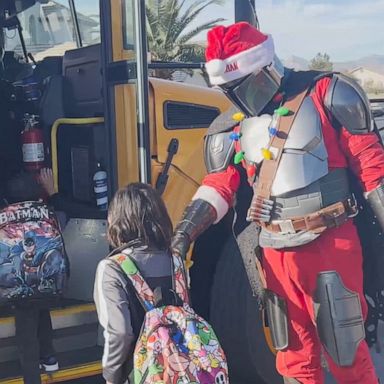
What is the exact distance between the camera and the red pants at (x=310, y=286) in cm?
299

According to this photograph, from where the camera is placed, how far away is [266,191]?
9.91 feet

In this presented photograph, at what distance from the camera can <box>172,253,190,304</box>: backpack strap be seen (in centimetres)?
257

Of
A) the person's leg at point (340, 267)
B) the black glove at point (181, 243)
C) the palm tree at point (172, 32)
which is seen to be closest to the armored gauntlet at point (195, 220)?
the black glove at point (181, 243)

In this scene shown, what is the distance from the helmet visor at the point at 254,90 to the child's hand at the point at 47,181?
109 cm

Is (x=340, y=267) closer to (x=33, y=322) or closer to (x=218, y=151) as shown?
(x=218, y=151)

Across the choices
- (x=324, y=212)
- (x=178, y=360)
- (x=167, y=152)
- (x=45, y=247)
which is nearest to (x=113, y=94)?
(x=167, y=152)

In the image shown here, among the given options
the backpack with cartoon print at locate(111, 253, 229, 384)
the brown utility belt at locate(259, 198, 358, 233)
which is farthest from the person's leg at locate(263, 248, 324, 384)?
the backpack with cartoon print at locate(111, 253, 229, 384)

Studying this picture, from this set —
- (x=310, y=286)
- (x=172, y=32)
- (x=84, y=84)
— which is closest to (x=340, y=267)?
(x=310, y=286)

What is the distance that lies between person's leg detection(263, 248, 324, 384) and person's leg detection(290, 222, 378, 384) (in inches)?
2.1

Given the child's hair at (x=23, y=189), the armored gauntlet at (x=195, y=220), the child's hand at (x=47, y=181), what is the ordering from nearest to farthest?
the armored gauntlet at (x=195, y=220) → the child's hair at (x=23, y=189) → the child's hand at (x=47, y=181)

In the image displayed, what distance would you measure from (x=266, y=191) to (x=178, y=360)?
0.89 meters

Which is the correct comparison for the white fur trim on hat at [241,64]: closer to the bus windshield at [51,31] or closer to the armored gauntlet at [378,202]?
the armored gauntlet at [378,202]

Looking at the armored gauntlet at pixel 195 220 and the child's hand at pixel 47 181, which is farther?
the child's hand at pixel 47 181

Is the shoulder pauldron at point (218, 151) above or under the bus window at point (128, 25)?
under
